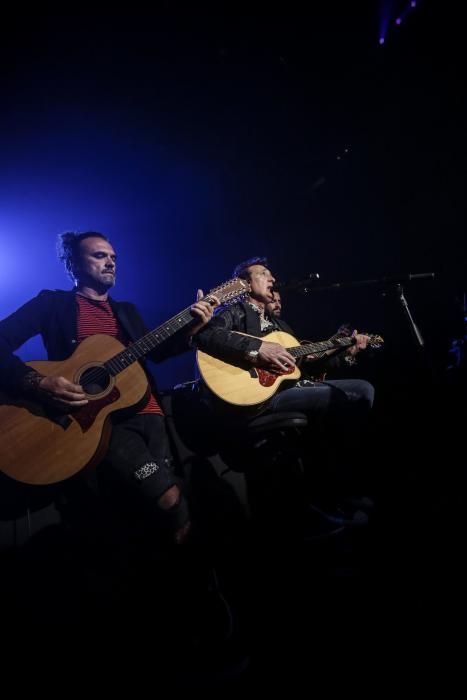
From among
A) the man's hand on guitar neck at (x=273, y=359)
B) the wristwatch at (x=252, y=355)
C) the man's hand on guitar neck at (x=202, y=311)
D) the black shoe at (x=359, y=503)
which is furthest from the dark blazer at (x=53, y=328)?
the black shoe at (x=359, y=503)

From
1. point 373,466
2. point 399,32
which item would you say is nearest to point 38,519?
point 373,466

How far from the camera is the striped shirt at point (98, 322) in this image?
2.66 metres

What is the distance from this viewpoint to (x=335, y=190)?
580 cm

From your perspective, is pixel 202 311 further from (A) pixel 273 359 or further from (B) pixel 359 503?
(B) pixel 359 503

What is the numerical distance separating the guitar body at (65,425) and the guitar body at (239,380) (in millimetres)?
612

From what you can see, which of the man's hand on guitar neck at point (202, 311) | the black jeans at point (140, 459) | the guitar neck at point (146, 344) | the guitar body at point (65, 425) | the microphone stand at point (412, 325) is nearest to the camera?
the guitar body at point (65, 425)

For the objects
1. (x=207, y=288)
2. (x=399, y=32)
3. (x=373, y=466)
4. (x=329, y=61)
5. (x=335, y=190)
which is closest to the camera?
(x=373, y=466)

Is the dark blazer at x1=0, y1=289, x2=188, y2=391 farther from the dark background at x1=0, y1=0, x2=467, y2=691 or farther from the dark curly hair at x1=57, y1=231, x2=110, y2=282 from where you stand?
the dark background at x1=0, y1=0, x2=467, y2=691

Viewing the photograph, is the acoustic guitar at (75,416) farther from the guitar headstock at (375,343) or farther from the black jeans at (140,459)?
the guitar headstock at (375,343)

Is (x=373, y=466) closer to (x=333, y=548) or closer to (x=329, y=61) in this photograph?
(x=333, y=548)

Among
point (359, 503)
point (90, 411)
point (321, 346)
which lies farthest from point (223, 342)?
point (359, 503)

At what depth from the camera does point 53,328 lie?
2.63 m

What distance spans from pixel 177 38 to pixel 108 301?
3630mm

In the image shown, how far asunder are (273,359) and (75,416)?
1.66 metres
